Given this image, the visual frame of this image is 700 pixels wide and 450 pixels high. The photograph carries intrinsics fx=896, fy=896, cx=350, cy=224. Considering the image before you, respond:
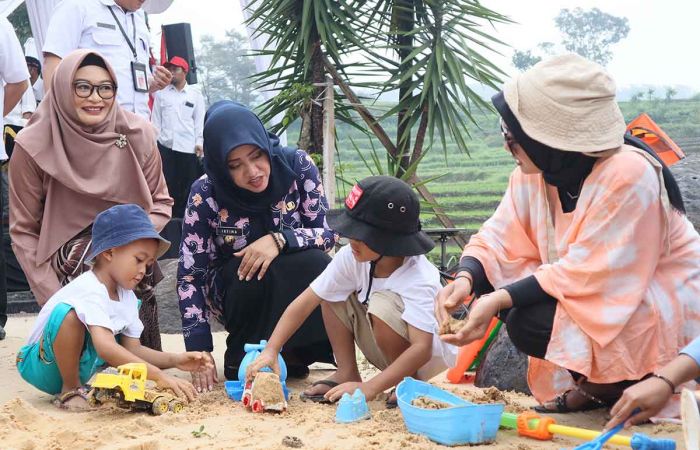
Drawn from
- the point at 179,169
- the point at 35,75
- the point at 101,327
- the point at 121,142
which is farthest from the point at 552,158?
the point at 35,75

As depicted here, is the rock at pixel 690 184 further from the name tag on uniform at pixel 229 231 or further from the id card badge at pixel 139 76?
the id card badge at pixel 139 76

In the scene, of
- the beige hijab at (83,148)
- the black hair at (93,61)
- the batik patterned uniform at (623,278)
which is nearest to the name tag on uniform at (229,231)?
the beige hijab at (83,148)

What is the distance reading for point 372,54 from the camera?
311 inches

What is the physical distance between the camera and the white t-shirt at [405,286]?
10.3ft

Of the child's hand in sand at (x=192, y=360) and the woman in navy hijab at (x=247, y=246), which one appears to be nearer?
the child's hand in sand at (x=192, y=360)

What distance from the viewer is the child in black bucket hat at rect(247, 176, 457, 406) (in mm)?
3121

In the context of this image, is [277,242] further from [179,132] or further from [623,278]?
[179,132]

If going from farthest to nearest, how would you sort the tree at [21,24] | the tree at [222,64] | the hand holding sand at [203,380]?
the tree at [222,64]
the tree at [21,24]
the hand holding sand at [203,380]

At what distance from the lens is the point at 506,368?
3531 mm

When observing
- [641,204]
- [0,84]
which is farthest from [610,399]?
[0,84]

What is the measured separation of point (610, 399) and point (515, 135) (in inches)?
37.1

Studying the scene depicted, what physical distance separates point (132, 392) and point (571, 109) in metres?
1.70

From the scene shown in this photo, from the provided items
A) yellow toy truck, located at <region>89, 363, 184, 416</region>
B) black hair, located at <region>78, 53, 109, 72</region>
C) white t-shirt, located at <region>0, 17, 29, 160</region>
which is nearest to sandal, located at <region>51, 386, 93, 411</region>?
yellow toy truck, located at <region>89, 363, 184, 416</region>

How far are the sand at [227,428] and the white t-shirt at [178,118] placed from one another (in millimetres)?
5256
